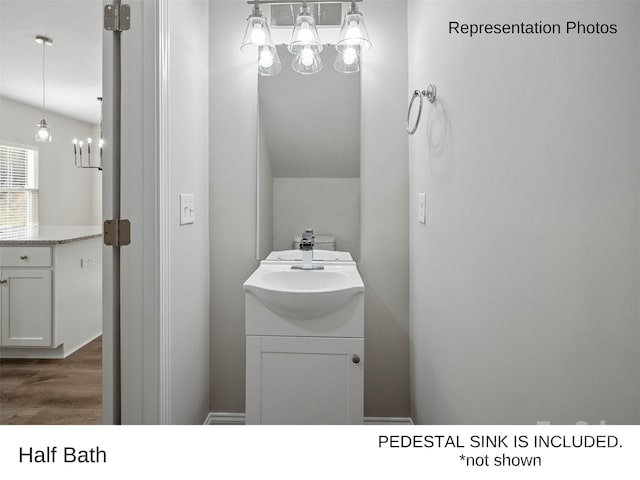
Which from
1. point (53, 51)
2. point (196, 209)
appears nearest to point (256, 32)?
point (196, 209)

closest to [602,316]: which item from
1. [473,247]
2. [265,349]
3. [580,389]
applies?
[580,389]

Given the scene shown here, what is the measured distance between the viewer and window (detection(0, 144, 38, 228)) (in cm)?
474

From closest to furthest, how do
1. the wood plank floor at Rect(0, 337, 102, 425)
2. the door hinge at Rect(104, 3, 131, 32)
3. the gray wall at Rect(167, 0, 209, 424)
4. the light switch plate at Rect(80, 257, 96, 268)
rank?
the door hinge at Rect(104, 3, 131, 32) < the gray wall at Rect(167, 0, 209, 424) < the wood plank floor at Rect(0, 337, 102, 425) < the light switch plate at Rect(80, 257, 96, 268)

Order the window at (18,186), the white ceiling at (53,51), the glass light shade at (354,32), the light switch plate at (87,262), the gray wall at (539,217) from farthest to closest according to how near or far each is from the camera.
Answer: the window at (18,186) < the light switch plate at (87,262) < the white ceiling at (53,51) < the glass light shade at (354,32) < the gray wall at (539,217)

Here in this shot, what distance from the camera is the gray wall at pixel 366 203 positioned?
1852 mm

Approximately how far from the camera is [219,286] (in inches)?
75.7

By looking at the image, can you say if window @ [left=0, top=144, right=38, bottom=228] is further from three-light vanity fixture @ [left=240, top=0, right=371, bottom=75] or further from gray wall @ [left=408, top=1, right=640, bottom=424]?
gray wall @ [left=408, top=1, right=640, bottom=424]

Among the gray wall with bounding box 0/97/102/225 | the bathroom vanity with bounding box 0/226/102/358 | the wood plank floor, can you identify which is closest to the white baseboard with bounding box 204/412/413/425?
the wood plank floor

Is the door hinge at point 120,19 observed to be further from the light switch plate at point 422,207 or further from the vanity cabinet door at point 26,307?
the vanity cabinet door at point 26,307

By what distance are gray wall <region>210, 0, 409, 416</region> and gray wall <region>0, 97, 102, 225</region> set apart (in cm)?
406

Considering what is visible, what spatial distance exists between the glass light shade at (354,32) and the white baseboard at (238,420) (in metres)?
1.64

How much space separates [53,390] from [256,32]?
216 centimetres

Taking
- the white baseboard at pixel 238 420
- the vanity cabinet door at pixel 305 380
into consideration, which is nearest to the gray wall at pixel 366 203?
the white baseboard at pixel 238 420

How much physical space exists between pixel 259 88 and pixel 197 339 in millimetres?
1128
